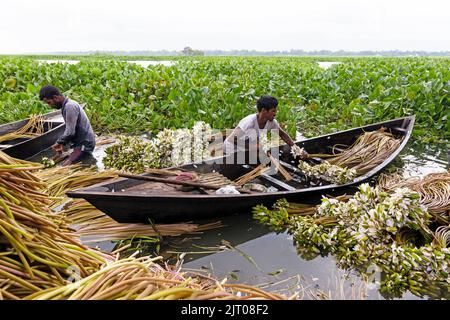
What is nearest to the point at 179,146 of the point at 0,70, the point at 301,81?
the point at 301,81

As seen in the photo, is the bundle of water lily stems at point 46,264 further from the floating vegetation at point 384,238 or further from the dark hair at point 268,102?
the dark hair at point 268,102

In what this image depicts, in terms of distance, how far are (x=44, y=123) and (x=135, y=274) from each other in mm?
6282

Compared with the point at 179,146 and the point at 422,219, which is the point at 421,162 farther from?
the point at 179,146

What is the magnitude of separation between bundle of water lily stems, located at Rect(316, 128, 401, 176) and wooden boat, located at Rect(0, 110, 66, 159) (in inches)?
182

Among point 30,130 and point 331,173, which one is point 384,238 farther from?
point 30,130

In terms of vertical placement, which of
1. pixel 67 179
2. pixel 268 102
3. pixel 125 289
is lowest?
pixel 67 179

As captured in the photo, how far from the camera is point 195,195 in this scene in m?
3.63

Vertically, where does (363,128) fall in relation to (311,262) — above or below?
above

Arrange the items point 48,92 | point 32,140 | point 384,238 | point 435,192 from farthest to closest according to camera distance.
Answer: point 32,140, point 48,92, point 435,192, point 384,238

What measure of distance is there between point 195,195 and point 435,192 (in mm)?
2705

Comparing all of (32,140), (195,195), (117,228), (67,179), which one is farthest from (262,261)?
(32,140)

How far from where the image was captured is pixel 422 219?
3.42m

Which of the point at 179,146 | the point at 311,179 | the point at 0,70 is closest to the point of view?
the point at 311,179

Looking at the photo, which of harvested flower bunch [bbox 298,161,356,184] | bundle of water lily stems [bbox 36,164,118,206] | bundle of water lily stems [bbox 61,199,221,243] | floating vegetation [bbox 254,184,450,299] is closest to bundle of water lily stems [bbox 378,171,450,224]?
floating vegetation [bbox 254,184,450,299]
